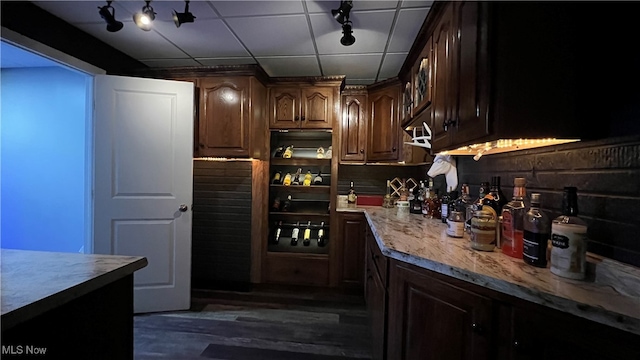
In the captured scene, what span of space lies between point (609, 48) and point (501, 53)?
0.34 metres

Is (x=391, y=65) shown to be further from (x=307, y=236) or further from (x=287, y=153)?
(x=307, y=236)

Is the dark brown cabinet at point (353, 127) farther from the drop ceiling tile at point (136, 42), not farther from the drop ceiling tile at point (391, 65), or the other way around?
the drop ceiling tile at point (136, 42)

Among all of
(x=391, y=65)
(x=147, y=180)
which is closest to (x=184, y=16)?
(x=147, y=180)

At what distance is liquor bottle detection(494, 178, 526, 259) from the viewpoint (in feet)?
3.50

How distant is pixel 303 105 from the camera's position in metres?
2.98

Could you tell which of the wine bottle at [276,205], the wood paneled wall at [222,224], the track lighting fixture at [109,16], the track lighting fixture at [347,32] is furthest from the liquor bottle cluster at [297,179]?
the track lighting fixture at [109,16]

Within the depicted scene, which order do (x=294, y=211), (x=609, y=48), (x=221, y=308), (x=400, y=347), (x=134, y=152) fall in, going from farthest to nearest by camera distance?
(x=294, y=211) → (x=221, y=308) → (x=134, y=152) → (x=400, y=347) → (x=609, y=48)

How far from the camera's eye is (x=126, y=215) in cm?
235

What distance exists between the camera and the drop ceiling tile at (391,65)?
2426 mm

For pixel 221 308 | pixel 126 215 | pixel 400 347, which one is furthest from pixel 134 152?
pixel 400 347

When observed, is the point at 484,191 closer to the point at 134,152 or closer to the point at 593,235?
the point at 593,235

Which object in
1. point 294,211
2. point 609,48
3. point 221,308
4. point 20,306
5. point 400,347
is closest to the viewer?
point 20,306

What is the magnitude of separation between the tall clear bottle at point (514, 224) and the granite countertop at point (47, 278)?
4.90ft

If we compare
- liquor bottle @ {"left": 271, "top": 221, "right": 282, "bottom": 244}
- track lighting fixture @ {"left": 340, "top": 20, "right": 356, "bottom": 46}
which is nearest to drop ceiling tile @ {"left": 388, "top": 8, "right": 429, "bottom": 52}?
track lighting fixture @ {"left": 340, "top": 20, "right": 356, "bottom": 46}
